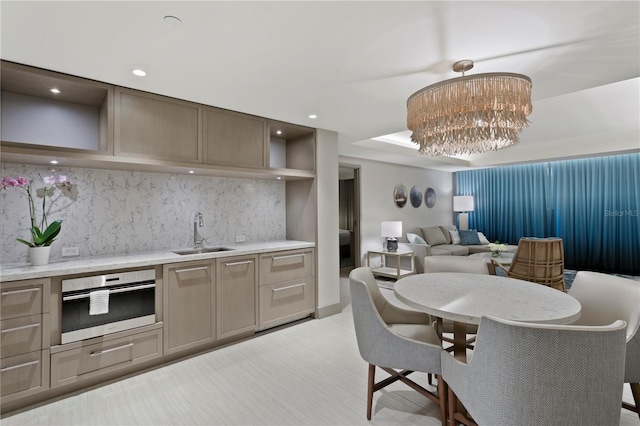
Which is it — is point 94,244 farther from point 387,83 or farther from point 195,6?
point 387,83

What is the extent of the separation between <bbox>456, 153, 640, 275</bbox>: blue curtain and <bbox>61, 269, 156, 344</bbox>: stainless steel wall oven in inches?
310

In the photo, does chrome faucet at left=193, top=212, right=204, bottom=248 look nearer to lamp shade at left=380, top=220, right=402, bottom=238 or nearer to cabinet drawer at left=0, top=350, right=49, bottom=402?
cabinet drawer at left=0, top=350, right=49, bottom=402

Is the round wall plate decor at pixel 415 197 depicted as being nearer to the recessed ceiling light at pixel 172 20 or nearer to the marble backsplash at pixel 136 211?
the marble backsplash at pixel 136 211

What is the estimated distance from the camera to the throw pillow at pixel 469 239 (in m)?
7.02

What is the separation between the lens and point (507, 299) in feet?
5.83

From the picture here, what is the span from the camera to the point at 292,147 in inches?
163

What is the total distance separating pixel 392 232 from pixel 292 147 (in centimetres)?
272

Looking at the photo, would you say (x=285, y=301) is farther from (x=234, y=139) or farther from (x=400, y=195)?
(x=400, y=195)

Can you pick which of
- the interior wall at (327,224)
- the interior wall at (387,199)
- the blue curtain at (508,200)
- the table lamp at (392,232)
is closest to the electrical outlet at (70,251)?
the interior wall at (327,224)

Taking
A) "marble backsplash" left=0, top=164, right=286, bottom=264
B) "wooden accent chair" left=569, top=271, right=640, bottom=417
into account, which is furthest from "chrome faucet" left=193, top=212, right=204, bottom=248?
"wooden accent chair" left=569, top=271, right=640, bottom=417

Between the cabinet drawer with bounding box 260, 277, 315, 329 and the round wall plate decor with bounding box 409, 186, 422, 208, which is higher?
the round wall plate decor with bounding box 409, 186, 422, 208

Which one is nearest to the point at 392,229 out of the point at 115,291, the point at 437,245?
the point at 437,245

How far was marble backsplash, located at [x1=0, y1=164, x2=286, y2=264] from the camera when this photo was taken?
8.00 ft

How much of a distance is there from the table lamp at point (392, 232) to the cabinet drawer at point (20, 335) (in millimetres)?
4929
